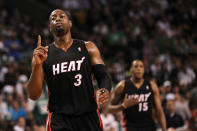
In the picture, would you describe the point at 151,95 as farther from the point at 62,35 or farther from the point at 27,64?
the point at 27,64

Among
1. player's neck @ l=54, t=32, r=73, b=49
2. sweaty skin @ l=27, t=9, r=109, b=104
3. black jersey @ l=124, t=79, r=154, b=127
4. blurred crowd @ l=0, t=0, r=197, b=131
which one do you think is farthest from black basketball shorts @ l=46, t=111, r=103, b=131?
blurred crowd @ l=0, t=0, r=197, b=131

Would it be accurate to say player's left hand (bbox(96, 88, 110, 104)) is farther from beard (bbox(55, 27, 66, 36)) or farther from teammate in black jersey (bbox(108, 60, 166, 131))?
teammate in black jersey (bbox(108, 60, 166, 131))

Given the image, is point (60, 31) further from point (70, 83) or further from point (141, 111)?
point (141, 111)

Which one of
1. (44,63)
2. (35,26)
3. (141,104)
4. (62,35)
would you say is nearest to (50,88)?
(44,63)

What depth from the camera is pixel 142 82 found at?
23.6 ft

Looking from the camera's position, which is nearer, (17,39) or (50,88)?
(50,88)

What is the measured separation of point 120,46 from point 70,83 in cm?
1041

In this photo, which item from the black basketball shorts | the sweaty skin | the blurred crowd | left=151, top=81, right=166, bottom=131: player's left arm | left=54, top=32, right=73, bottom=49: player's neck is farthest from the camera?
the blurred crowd

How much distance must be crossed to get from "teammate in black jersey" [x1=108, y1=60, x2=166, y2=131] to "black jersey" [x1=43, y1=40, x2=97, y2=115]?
86.3 inches

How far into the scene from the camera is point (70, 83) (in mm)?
4375

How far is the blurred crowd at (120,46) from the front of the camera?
10.0 m

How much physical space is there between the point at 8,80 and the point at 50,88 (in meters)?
6.61

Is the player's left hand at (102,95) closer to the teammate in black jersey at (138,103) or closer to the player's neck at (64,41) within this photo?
the player's neck at (64,41)

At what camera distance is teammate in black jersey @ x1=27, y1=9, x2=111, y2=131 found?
14.3ft
